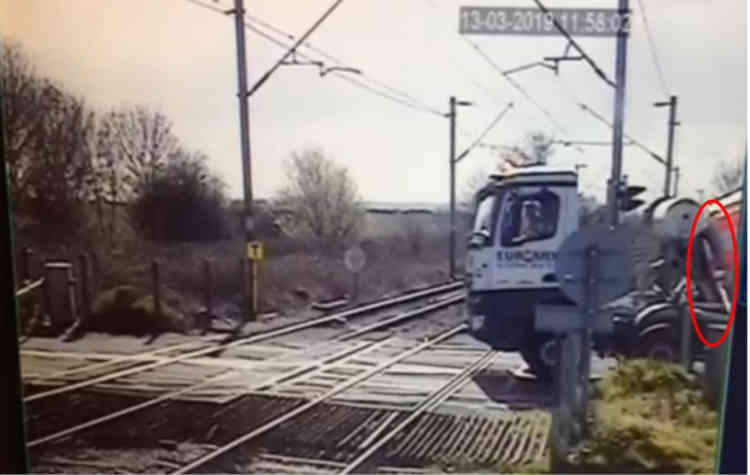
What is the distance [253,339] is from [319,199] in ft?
0.98

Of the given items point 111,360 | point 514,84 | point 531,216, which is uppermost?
point 514,84

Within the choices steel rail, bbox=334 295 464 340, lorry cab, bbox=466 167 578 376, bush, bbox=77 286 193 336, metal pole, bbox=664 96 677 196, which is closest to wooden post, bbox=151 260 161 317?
bush, bbox=77 286 193 336

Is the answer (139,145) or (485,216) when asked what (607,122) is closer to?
(485,216)

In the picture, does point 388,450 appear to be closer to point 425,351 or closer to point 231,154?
point 425,351

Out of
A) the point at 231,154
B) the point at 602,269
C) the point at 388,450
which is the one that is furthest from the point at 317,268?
the point at 602,269

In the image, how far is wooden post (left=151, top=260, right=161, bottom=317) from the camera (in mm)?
1224

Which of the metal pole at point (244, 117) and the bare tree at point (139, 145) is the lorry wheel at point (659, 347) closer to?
the metal pole at point (244, 117)

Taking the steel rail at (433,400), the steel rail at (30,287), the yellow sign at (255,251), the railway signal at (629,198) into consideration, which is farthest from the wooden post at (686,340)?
the steel rail at (30,287)

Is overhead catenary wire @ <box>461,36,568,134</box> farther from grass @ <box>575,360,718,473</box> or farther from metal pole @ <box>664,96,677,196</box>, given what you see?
grass @ <box>575,360,718,473</box>

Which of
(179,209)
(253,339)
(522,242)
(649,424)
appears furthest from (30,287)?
(649,424)

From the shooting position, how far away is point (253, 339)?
1.26m

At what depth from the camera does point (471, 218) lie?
1.20 meters

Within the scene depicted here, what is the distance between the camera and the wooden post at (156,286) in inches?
48.2

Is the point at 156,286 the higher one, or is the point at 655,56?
the point at 655,56
